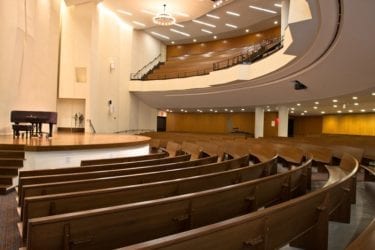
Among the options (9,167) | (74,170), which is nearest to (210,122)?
(9,167)

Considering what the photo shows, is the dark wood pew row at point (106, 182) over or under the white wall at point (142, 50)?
under

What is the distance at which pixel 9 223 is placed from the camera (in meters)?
3.33

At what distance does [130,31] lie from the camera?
65.3 feet

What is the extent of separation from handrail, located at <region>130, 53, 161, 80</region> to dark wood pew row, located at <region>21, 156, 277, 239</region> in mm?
17370

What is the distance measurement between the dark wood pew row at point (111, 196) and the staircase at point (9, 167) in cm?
304

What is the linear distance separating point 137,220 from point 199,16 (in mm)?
17836

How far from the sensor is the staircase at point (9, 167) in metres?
4.97

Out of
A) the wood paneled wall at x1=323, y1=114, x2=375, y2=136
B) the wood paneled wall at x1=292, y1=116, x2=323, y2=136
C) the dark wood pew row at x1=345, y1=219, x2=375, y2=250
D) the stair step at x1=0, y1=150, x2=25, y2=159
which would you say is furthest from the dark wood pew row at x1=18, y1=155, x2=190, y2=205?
the wood paneled wall at x1=292, y1=116, x2=323, y2=136

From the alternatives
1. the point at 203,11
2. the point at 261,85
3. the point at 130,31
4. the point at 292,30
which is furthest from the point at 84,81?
the point at 292,30

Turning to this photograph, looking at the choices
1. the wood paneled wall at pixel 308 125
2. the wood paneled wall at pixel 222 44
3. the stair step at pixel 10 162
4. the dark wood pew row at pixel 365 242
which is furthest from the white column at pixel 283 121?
the dark wood pew row at pixel 365 242

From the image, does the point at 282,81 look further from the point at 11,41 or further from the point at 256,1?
the point at 11,41

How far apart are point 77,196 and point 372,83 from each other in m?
8.87

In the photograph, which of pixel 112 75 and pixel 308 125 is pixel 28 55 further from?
pixel 308 125

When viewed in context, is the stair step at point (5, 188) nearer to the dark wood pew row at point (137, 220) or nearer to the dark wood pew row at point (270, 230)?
the dark wood pew row at point (137, 220)
